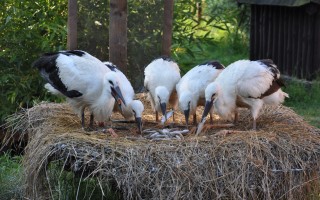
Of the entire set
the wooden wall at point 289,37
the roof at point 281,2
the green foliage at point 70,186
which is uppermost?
the roof at point 281,2

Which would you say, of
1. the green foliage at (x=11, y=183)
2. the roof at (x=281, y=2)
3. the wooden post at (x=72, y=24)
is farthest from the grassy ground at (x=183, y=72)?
the wooden post at (x=72, y=24)

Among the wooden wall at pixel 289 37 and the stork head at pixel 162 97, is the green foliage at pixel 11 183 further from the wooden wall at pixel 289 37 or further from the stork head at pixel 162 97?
the wooden wall at pixel 289 37

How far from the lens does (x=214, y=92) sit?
722 centimetres

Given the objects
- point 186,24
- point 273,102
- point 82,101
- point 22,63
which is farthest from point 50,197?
point 186,24

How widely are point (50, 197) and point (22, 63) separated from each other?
416 cm

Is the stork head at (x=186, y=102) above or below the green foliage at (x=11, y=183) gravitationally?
above

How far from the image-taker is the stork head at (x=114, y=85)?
710 cm

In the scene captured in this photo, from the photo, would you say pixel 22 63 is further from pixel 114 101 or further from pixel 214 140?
pixel 214 140

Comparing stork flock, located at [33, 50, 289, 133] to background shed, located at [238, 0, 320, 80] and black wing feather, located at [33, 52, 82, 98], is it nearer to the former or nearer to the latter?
black wing feather, located at [33, 52, 82, 98]

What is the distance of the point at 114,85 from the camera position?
7.11 meters

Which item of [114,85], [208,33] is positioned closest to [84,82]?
[114,85]

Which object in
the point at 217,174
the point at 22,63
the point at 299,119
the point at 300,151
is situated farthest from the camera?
the point at 22,63

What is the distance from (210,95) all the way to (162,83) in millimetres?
840

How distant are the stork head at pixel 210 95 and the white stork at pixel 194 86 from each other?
10.9 inches
